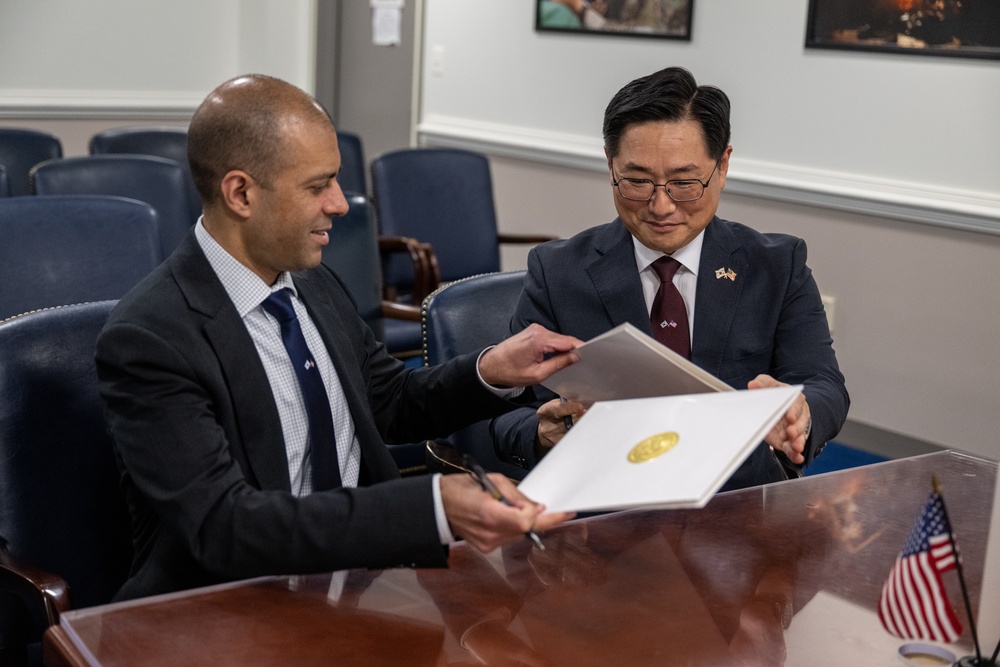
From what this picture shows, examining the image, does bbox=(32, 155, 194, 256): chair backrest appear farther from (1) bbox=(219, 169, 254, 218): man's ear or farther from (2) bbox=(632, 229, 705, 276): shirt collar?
(1) bbox=(219, 169, 254, 218): man's ear

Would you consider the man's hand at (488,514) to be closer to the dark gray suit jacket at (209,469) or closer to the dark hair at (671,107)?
the dark gray suit jacket at (209,469)

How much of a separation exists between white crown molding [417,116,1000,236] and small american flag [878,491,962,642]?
330 cm

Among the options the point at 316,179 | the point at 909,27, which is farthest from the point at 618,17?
the point at 316,179

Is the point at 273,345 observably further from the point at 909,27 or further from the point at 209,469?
the point at 909,27

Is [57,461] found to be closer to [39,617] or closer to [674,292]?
[39,617]

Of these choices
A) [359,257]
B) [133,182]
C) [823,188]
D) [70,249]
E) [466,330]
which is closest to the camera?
[466,330]

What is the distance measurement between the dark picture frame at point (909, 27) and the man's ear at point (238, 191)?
133 inches

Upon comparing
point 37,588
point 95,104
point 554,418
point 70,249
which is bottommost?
point 37,588

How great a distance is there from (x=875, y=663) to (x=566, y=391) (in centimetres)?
64

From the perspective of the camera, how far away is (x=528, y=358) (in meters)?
1.87

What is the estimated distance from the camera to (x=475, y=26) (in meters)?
6.29

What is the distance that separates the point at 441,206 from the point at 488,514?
359 centimetres

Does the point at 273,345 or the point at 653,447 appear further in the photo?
the point at 273,345

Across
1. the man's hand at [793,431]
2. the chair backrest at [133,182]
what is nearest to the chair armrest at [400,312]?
the chair backrest at [133,182]
